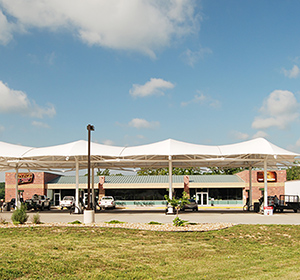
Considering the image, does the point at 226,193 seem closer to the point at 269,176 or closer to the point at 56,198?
the point at 269,176

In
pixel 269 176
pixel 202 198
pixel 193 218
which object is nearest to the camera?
pixel 193 218

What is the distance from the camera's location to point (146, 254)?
11.8m

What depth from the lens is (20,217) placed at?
17672mm

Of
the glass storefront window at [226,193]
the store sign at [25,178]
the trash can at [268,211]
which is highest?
the store sign at [25,178]

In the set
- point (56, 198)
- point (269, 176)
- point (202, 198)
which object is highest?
point (269, 176)

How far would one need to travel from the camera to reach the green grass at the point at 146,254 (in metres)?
9.49

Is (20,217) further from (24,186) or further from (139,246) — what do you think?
(24,186)

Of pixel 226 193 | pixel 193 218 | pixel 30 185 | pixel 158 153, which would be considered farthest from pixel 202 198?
pixel 193 218

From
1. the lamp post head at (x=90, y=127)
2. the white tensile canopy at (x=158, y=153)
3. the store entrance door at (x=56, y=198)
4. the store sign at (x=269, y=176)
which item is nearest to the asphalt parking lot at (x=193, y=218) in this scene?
the white tensile canopy at (x=158, y=153)

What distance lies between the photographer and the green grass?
9491 millimetres

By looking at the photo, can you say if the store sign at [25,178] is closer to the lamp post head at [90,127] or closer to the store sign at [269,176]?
the store sign at [269,176]

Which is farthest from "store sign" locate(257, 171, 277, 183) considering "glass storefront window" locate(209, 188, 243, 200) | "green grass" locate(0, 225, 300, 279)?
"green grass" locate(0, 225, 300, 279)

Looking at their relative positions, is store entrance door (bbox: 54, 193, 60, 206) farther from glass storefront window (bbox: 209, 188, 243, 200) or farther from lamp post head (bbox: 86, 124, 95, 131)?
lamp post head (bbox: 86, 124, 95, 131)

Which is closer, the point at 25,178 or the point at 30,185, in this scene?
the point at 25,178
